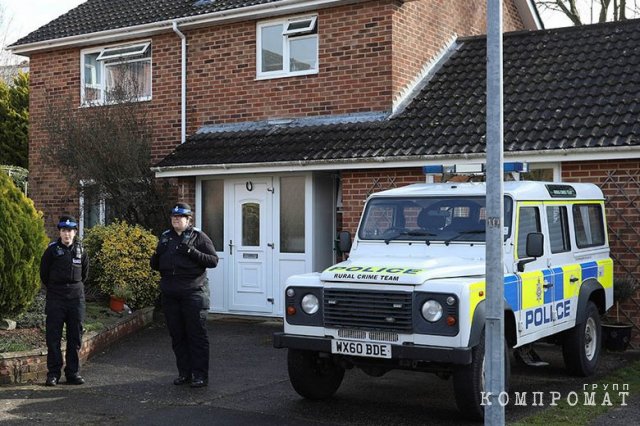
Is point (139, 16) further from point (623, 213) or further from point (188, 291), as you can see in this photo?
point (623, 213)

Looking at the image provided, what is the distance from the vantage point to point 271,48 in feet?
48.2

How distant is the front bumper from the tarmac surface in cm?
61

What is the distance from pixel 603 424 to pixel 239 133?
871 centimetres

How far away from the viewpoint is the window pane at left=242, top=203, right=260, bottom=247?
45.9 feet

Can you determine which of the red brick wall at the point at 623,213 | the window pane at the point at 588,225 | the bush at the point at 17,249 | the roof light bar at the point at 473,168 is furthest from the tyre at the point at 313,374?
the red brick wall at the point at 623,213

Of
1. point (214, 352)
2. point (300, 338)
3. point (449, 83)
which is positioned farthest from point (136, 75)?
point (300, 338)

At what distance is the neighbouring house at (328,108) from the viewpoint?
38.2ft

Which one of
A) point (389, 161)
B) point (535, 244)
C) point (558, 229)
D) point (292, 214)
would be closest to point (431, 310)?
point (535, 244)

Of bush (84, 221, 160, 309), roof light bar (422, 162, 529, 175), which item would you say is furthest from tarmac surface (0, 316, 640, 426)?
roof light bar (422, 162, 529, 175)

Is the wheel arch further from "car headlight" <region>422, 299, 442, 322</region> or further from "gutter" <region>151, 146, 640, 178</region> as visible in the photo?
"car headlight" <region>422, 299, 442, 322</region>

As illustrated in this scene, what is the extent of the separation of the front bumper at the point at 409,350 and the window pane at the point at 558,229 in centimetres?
233

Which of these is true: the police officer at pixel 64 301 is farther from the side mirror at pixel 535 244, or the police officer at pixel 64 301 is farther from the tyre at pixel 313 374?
the side mirror at pixel 535 244

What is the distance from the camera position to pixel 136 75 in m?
16.0

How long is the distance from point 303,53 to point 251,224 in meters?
2.98
